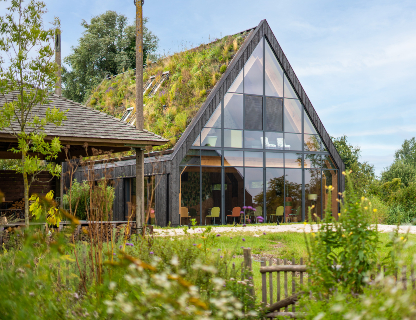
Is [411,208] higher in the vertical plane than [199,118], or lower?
lower

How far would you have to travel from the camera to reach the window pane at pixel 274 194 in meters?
18.3

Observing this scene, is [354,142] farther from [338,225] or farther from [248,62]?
[338,225]

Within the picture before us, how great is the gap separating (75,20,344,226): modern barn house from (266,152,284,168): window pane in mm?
43

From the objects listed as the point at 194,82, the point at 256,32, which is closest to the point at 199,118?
the point at 194,82

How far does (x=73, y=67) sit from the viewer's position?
1548 inches

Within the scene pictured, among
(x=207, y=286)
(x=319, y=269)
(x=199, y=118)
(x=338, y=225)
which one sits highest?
(x=199, y=118)

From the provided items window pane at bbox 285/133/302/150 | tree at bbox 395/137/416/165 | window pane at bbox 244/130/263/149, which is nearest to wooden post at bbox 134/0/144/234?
window pane at bbox 244/130/263/149

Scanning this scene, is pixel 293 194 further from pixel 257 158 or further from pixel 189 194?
pixel 189 194

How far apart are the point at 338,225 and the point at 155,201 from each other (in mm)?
13341

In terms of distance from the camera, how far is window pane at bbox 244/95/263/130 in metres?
18.1

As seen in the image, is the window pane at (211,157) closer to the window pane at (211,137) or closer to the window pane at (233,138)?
the window pane at (211,137)

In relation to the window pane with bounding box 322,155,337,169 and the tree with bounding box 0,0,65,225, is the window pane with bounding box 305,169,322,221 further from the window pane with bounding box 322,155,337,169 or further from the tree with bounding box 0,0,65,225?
the tree with bounding box 0,0,65,225

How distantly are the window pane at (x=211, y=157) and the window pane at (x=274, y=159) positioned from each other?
237 centimetres

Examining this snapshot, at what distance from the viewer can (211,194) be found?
1720cm
